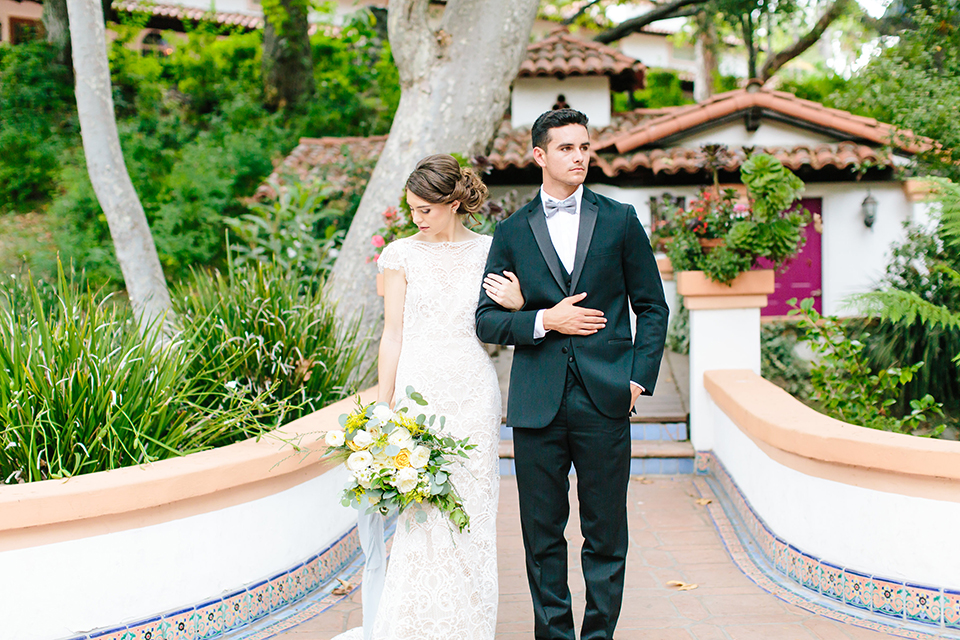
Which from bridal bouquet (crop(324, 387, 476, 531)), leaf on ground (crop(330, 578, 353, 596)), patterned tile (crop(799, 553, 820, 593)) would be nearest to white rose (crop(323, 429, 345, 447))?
bridal bouquet (crop(324, 387, 476, 531))

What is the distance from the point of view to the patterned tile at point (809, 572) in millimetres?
3652

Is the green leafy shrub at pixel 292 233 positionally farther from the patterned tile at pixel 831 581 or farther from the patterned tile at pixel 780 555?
the patterned tile at pixel 831 581

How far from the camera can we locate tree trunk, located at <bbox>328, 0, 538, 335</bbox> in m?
7.33

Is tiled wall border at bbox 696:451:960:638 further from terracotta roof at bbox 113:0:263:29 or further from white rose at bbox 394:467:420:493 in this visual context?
terracotta roof at bbox 113:0:263:29

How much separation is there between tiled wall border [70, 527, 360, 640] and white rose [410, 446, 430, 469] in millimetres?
1293

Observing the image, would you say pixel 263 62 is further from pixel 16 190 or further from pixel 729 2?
pixel 729 2

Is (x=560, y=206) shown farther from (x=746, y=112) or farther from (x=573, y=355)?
(x=746, y=112)

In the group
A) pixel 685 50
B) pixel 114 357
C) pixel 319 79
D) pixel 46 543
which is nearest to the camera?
pixel 46 543

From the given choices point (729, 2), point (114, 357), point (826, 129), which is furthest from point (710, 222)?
point (729, 2)

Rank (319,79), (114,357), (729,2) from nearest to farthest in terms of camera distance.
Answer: (114,357) < (729,2) < (319,79)

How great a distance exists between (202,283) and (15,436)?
66.4 inches

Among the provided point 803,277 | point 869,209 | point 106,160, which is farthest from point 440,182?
point 869,209

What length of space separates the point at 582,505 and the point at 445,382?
70cm

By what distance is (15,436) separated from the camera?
10.5 ft
